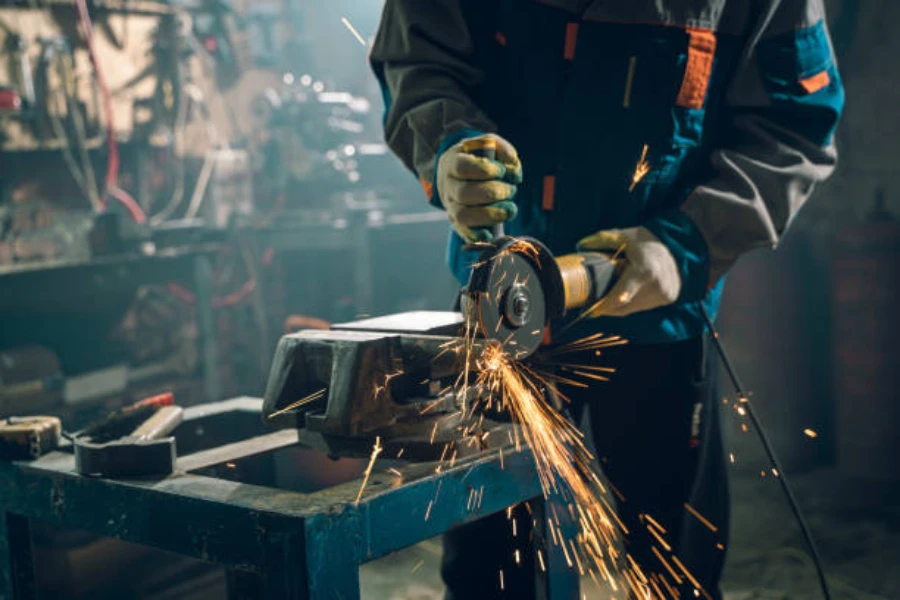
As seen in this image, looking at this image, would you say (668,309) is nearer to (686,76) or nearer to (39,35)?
(686,76)

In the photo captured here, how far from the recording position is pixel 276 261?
6176 millimetres

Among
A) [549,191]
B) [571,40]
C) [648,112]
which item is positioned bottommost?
[549,191]

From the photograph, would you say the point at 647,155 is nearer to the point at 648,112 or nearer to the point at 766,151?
the point at 648,112

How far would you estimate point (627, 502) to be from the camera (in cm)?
167

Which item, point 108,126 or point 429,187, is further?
point 108,126

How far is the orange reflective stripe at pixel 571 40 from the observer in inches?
62.4

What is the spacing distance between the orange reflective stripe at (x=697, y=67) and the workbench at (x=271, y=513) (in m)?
0.73

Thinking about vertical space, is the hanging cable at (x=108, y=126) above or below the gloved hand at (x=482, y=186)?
above

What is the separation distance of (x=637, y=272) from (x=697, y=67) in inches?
16.4

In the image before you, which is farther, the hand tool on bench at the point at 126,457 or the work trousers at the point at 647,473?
the work trousers at the point at 647,473

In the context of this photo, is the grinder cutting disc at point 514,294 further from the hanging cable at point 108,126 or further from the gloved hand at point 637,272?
the hanging cable at point 108,126

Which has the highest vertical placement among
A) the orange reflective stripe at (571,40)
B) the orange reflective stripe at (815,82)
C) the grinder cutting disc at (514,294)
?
the orange reflective stripe at (571,40)

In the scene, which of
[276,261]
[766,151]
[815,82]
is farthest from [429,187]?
[276,261]

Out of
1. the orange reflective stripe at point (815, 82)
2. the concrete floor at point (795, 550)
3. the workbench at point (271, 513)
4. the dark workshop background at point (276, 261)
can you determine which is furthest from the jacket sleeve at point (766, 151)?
the concrete floor at point (795, 550)
